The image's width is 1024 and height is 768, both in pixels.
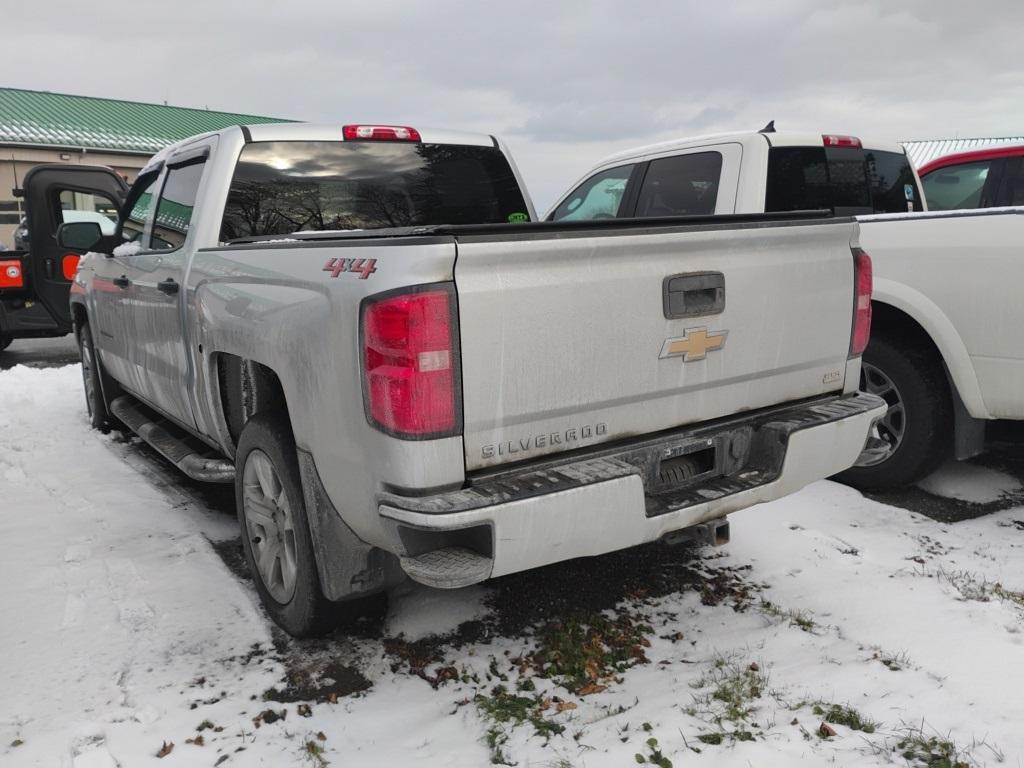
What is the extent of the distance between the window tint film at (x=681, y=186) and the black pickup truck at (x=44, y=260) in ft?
14.1

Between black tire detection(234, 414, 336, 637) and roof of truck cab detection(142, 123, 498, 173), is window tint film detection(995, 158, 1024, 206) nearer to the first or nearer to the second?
roof of truck cab detection(142, 123, 498, 173)

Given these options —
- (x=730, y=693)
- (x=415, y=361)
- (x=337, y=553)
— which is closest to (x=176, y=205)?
(x=337, y=553)

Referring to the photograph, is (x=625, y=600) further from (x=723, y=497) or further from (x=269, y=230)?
(x=269, y=230)

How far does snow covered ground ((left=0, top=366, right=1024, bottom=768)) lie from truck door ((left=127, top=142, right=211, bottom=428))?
0.77 meters

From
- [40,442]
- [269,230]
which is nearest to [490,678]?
[269,230]

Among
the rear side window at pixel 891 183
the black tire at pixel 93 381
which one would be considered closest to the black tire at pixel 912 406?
the rear side window at pixel 891 183

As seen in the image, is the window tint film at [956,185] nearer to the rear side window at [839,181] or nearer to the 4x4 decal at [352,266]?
the rear side window at [839,181]

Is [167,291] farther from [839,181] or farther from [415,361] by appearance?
[839,181]

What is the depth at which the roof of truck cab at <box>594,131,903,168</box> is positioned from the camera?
5211 mm

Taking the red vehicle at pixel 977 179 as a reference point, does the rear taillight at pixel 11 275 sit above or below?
below

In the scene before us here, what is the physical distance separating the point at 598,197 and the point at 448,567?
14.2 ft

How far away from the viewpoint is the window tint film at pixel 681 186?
17.5ft

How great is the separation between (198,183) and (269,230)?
46 cm

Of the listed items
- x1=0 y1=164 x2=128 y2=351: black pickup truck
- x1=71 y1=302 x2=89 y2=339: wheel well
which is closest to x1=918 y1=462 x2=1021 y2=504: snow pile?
x1=71 y1=302 x2=89 y2=339: wheel well
